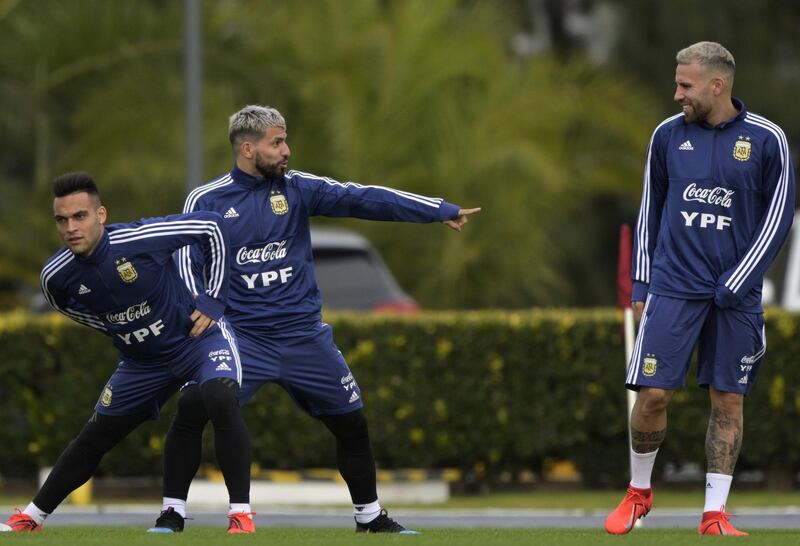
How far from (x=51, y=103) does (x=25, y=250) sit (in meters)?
2.01

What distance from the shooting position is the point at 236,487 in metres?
9.45

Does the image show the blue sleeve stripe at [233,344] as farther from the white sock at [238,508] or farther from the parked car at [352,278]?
the parked car at [352,278]

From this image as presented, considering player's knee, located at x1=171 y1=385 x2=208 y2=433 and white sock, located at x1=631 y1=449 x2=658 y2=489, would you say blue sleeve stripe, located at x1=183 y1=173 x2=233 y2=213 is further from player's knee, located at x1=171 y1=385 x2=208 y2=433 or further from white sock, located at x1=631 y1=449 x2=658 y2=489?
white sock, located at x1=631 y1=449 x2=658 y2=489

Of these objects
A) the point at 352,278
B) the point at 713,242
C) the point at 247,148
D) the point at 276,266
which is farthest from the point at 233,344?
the point at 352,278

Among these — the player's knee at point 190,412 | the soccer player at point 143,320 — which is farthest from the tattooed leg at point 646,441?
the player's knee at point 190,412

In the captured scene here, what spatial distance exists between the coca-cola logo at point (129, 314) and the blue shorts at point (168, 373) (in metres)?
0.33

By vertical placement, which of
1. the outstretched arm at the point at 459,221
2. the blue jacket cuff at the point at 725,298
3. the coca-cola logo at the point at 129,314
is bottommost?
the coca-cola logo at the point at 129,314

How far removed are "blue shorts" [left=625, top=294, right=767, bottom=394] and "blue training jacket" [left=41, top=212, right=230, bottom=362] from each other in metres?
2.13

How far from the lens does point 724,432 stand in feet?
30.8

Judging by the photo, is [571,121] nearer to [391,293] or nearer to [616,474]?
[391,293]

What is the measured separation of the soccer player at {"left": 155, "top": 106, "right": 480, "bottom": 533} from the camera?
980 centimetres

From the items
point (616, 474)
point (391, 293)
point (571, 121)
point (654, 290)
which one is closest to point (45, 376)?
point (391, 293)

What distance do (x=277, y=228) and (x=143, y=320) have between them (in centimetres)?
88

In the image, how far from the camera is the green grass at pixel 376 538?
28.9ft
